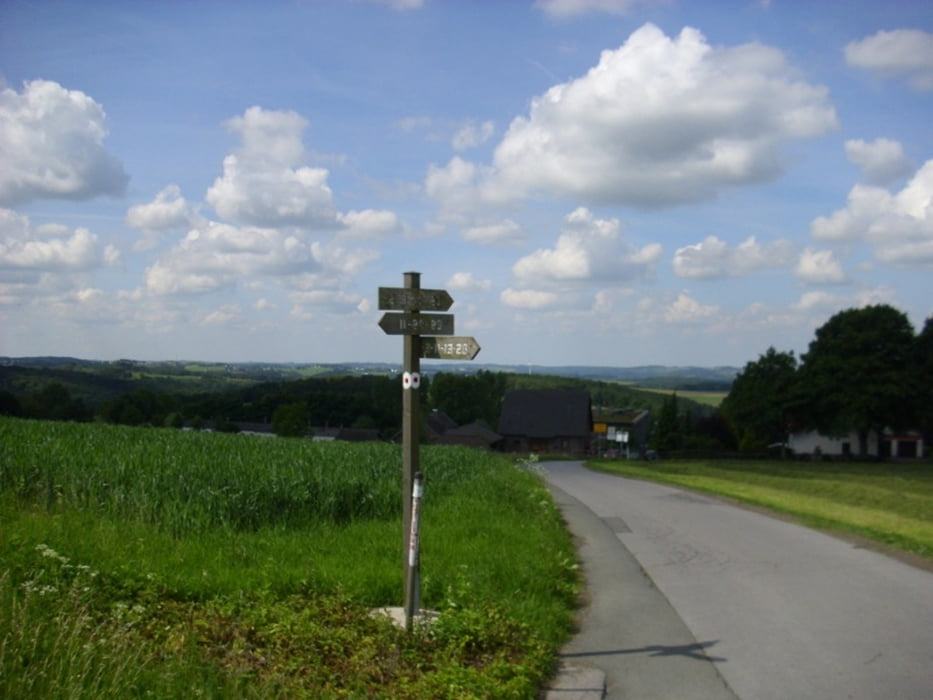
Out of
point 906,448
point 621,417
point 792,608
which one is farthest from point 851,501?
point 621,417

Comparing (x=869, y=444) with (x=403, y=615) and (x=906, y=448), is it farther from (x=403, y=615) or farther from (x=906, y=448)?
(x=403, y=615)

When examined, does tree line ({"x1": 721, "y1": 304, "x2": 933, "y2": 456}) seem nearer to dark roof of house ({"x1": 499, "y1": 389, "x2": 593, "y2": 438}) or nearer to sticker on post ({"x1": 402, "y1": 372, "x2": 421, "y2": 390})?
dark roof of house ({"x1": 499, "y1": 389, "x2": 593, "y2": 438})

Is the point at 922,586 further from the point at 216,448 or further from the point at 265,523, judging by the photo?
the point at 216,448

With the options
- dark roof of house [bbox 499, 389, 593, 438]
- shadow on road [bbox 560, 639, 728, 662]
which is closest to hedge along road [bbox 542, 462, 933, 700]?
shadow on road [bbox 560, 639, 728, 662]

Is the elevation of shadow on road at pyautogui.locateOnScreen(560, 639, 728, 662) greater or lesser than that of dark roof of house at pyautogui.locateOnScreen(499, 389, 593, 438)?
greater

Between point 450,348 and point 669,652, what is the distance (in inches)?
124

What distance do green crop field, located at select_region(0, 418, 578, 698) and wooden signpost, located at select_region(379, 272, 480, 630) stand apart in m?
0.98

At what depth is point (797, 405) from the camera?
218ft

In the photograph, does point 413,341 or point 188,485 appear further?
point 188,485

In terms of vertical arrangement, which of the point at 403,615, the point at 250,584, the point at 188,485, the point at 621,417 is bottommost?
the point at 621,417

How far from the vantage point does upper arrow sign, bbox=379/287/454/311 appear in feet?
24.9

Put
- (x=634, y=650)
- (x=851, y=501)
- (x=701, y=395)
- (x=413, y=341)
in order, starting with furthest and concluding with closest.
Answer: (x=701, y=395) → (x=851, y=501) → (x=413, y=341) → (x=634, y=650)

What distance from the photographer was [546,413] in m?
95.9

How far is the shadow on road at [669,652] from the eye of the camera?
24.5ft
